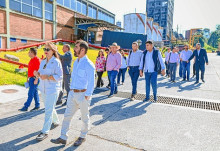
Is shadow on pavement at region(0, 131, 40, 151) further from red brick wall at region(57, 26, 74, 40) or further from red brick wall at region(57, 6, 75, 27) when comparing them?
red brick wall at region(57, 6, 75, 27)

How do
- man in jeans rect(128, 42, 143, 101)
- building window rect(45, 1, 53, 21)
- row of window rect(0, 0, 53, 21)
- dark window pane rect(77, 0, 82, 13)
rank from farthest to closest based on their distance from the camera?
dark window pane rect(77, 0, 82, 13)
building window rect(45, 1, 53, 21)
row of window rect(0, 0, 53, 21)
man in jeans rect(128, 42, 143, 101)

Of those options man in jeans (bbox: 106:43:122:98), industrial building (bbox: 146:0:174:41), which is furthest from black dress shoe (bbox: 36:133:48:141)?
industrial building (bbox: 146:0:174:41)

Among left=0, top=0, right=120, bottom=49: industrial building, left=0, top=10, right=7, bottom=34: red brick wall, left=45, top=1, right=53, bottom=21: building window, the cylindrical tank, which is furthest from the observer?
the cylindrical tank

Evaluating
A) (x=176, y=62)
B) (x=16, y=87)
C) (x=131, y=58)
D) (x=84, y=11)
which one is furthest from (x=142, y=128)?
(x=84, y=11)

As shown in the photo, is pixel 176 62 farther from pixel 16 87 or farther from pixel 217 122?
pixel 16 87

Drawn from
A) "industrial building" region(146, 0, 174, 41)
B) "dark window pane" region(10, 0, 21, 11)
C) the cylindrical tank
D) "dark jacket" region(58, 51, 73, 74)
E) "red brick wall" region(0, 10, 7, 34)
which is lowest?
"dark jacket" region(58, 51, 73, 74)

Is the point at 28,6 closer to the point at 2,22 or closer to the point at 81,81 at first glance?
the point at 2,22

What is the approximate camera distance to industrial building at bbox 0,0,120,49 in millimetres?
17717

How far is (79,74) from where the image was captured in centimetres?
306

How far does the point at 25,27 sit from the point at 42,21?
9.37ft

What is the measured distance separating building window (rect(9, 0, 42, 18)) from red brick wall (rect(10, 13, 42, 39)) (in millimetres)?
749

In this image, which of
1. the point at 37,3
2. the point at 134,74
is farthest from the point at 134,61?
the point at 37,3

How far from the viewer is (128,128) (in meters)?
3.92

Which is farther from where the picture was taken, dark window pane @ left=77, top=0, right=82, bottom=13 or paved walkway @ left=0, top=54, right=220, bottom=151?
dark window pane @ left=77, top=0, right=82, bottom=13
